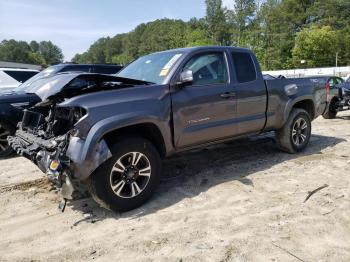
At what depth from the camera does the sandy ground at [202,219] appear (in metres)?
3.46

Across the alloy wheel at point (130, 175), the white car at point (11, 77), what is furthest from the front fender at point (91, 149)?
the white car at point (11, 77)

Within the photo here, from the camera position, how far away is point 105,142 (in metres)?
4.06

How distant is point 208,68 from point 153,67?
0.78 meters

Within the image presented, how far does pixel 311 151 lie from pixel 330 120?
201 inches

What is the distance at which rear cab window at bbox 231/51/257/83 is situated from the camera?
18.3ft

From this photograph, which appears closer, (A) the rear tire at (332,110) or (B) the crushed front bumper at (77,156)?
(B) the crushed front bumper at (77,156)

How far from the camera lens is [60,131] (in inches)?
174

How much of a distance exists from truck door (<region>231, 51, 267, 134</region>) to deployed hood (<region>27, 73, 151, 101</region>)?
5.73 ft

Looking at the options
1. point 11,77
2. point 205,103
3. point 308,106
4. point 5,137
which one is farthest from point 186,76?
point 11,77

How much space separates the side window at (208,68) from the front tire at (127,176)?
1.26 m

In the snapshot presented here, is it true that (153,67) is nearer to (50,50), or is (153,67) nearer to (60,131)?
(60,131)

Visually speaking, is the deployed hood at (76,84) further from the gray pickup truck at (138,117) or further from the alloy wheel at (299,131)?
the alloy wheel at (299,131)

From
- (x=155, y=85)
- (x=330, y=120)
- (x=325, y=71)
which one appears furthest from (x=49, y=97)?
(x=325, y=71)

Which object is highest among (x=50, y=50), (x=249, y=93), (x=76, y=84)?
(x=50, y=50)
